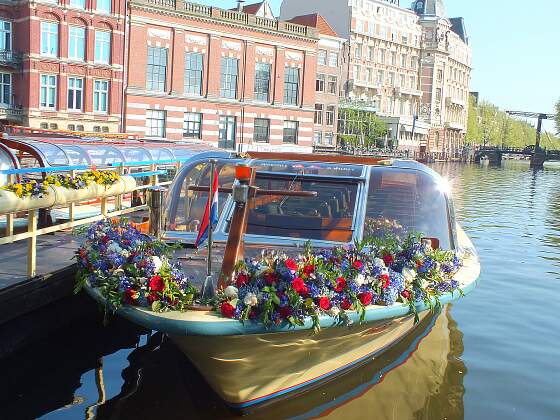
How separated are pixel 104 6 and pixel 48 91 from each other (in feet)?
19.7

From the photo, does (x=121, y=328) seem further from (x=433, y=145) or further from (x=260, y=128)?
(x=433, y=145)

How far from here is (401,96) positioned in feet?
274

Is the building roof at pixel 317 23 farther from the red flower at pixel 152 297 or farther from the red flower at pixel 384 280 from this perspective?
the red flower at pixel 152 297

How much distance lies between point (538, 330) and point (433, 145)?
3396 inches

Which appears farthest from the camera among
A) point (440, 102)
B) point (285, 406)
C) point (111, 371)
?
point (440, 102)

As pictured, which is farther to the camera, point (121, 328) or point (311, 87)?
point (311, 87)

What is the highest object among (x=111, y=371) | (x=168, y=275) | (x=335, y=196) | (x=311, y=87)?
(x=311, y=87)

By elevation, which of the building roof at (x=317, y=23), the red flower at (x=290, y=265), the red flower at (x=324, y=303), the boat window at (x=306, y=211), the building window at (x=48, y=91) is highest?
the building roof at (x=317, y=23)

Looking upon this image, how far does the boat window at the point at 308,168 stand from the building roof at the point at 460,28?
10750 cm

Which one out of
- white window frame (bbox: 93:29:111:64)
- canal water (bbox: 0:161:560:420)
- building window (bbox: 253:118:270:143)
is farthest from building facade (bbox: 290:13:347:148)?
canal water (bbox: 0:161:560:420)

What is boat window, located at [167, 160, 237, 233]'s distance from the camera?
341 inches

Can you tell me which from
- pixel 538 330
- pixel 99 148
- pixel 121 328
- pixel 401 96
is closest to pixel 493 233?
pixel 538 330

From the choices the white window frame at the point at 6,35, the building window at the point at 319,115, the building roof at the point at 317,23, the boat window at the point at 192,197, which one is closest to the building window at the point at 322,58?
the building roof at the point at 317,23

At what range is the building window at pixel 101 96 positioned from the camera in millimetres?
38719
